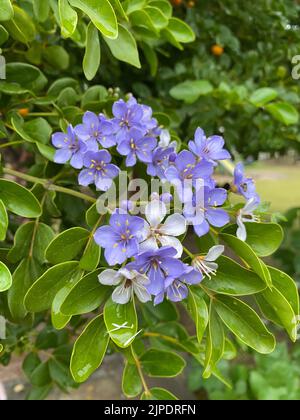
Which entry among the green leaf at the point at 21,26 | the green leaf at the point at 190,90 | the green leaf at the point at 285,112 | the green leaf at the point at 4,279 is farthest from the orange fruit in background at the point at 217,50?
the green leaf at the point at 4,279

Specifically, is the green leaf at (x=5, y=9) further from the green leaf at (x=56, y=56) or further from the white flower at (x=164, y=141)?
the green leaf at (x=56, y=56)

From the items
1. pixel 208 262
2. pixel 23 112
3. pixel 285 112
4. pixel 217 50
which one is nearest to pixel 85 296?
pixel 208 262

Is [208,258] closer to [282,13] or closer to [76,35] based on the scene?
[76,35]

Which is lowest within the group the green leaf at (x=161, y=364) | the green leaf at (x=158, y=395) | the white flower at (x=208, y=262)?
the green leaf at (x=158, y=395)

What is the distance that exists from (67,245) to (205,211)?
0.57 ft

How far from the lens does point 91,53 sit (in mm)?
559

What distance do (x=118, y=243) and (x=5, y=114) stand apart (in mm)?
366

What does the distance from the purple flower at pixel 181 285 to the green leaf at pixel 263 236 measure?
10 cm

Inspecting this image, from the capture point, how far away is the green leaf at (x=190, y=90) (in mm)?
1065

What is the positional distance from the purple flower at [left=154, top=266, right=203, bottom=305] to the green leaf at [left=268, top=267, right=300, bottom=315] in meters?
0.11

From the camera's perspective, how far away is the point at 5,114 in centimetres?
71
